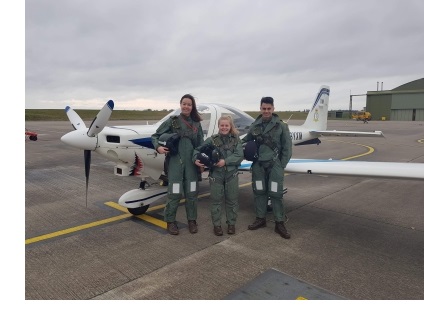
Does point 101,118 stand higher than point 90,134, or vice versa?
point 101,118

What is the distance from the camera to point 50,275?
341 cm

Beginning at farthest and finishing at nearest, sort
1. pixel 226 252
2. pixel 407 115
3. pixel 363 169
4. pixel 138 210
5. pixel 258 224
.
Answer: pixel 407 115 → pixel 138 210 → pixel 258 224 → pixel 363 169 → pixel 226 252

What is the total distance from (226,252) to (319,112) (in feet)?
22.0

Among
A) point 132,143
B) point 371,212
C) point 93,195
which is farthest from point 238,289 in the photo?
point 93,195

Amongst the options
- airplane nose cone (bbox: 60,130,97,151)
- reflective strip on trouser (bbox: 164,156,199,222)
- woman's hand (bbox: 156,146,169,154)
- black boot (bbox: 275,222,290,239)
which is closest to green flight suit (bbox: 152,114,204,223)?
reflective strip on trouser (bbox: 164,156,199,222)

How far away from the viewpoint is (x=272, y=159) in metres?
4.56

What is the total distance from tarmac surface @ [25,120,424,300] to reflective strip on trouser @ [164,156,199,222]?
0.44m

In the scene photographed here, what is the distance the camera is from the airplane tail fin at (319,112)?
9.27 meters

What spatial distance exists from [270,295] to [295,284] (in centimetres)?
36

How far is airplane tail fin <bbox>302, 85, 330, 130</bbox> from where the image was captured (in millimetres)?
9273

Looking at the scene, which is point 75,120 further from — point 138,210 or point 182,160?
point 182,160

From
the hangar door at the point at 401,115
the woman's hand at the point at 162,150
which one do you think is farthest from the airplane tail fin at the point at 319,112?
the hangar door at the point at 401,115

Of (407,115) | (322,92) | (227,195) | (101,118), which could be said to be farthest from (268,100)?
(407,115)

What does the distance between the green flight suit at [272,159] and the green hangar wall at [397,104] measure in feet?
235
